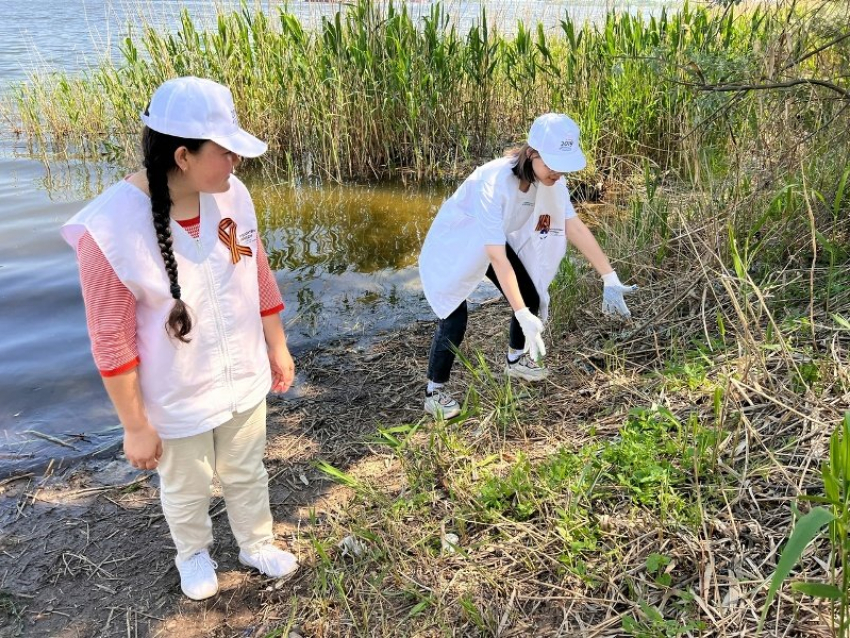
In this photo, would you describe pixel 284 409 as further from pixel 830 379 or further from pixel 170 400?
pixel 830 379

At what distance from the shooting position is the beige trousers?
2.04m

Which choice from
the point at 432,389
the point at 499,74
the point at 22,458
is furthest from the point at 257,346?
the point at 499,74

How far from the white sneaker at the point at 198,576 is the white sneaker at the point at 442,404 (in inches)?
47.2

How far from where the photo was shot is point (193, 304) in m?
1.87

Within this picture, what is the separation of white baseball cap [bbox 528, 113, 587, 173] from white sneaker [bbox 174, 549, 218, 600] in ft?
6.34

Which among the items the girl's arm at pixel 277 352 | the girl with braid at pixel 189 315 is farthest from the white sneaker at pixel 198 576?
the girl's arm at pixel 277 352

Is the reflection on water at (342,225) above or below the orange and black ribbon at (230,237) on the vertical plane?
below

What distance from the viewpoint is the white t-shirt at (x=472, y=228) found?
2.83 meters

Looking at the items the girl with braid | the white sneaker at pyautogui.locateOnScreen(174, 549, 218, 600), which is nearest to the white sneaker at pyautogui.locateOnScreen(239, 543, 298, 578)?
the girl with braid

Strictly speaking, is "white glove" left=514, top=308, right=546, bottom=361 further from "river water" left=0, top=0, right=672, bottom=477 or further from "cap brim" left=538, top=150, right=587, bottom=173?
"river water" left=0, top=0, right=672, bottom=477

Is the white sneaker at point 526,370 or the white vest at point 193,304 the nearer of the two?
the white vest at point 193,304

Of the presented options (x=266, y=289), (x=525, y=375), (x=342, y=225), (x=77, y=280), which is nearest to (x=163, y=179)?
(x=266, y=289)

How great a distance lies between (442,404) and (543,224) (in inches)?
37.6

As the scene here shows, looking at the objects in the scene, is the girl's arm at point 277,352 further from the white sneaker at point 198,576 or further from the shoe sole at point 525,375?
the shoe sole at point 525,375
